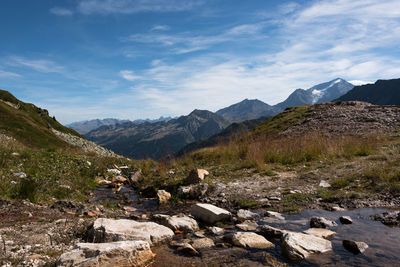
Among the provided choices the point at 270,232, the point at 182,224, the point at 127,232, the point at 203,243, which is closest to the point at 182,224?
the point at 182,224

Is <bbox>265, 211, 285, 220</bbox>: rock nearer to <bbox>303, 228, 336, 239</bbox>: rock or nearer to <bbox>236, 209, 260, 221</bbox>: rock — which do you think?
<bbox>236, 209, 260, 221</bbox>: rock

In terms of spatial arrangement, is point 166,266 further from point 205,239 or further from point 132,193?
point 132,193

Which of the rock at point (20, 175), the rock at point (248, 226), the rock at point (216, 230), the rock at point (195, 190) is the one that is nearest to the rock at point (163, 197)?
the rock at point (195, 190)

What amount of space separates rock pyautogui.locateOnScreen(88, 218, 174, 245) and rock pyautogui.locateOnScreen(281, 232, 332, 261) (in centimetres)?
267

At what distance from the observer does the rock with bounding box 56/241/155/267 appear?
13.1 feet

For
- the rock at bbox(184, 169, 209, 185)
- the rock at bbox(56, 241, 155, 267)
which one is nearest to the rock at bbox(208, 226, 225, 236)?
the rock at bbox(56, 241, 155, 267)

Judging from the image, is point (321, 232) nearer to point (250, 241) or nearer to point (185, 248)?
point (250, 241)

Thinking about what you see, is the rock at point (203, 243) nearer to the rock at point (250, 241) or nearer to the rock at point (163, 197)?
the rock at point (250, 241)

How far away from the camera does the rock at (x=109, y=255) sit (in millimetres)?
3980

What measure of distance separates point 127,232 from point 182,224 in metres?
1.64

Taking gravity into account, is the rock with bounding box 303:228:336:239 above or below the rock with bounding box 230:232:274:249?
below

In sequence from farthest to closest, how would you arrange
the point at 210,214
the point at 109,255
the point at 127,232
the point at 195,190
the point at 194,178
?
the point at 194,178
the point at 195,190
the point at 210,214
the point at 127,232
the point at 109,255

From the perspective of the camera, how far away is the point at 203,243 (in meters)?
5.43

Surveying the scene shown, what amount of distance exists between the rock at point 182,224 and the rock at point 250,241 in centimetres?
133
